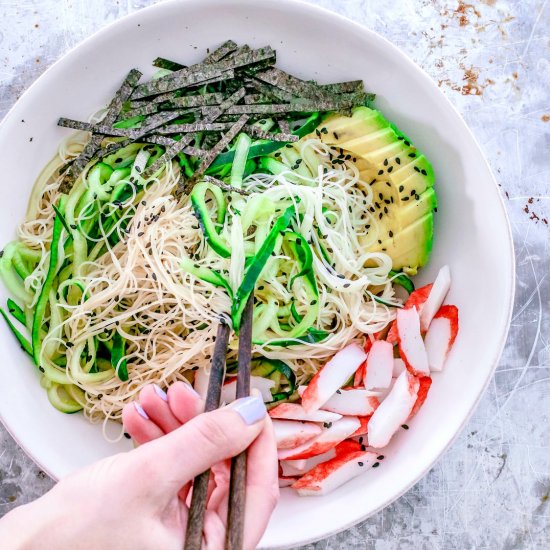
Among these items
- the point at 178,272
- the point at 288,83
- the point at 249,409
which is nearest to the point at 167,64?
the point at 288,83

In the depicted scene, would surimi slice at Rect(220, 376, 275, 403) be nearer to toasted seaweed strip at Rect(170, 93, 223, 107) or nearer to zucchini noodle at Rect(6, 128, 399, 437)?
zucchini noodle at Rect(6, 128, 399, 437)

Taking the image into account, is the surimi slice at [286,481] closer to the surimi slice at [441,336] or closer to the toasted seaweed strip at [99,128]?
the surimi slice at [441,336]

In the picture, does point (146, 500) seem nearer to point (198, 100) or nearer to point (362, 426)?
point (362, 426)

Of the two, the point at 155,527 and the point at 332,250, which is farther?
the point at 332,250

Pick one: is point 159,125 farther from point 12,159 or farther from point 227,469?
point 227,469

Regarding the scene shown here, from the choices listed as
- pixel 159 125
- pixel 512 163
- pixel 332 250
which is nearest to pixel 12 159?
pixel 159 125

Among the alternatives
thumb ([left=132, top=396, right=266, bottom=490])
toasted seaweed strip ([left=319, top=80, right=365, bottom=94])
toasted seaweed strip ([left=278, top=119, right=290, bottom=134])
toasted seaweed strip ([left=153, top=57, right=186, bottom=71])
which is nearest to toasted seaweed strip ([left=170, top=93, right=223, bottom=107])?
toasted seaweed strip ([left=153, top=57, right=186, bottom=71])

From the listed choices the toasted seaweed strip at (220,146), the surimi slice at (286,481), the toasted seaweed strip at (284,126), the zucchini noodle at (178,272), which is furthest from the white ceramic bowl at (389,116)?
the toasted seaweed strip at (220,146)
